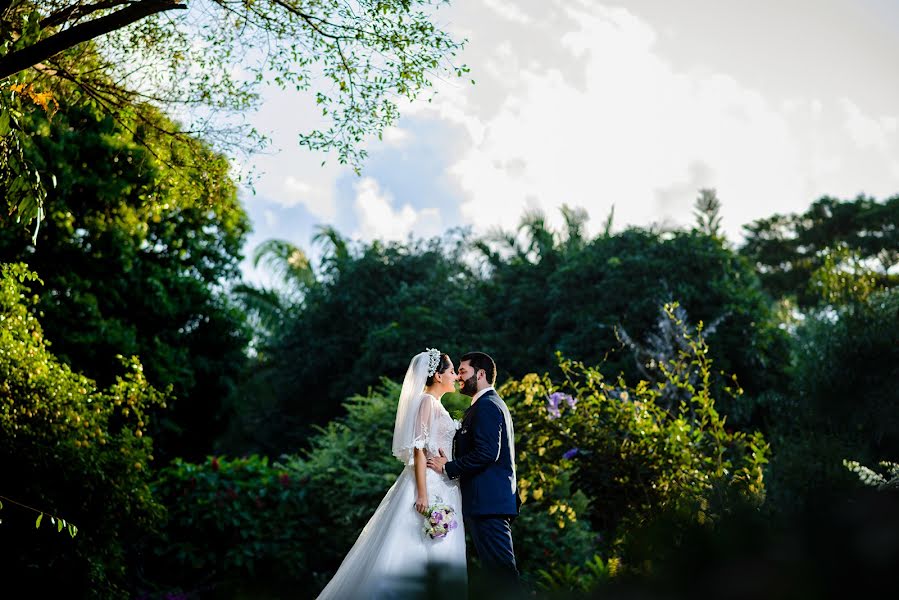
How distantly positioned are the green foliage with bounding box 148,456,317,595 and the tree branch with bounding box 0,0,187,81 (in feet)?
20.7

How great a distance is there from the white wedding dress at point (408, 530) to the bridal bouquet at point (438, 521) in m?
0.04

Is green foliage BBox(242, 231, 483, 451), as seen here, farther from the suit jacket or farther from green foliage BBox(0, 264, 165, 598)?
the suit jacket

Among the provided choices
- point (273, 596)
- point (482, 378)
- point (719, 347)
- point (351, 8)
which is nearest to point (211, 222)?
point (719, 347)

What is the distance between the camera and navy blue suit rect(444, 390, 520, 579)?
19.5ft

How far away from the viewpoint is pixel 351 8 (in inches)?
288

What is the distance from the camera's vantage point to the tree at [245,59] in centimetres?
728

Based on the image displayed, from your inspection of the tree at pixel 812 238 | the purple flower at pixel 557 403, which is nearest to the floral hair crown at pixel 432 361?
the purple flower at pixel 557 403

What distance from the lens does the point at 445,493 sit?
6133mm

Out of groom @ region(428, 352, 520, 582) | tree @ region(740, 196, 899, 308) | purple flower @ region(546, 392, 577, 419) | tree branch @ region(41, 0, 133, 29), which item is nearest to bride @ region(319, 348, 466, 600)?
groom @ region(428, 352, 520, 582)

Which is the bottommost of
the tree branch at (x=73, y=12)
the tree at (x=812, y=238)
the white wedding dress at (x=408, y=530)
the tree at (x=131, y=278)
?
the white wedding dress at (x=408, y=530)

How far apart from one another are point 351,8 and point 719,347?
505 inches

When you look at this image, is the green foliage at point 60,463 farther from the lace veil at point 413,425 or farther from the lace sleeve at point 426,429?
the lace sleeve at point 426,429

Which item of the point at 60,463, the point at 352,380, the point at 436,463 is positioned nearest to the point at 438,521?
the point at 436,463

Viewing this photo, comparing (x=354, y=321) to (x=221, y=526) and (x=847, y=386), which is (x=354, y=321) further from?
(x=847, y=386)
